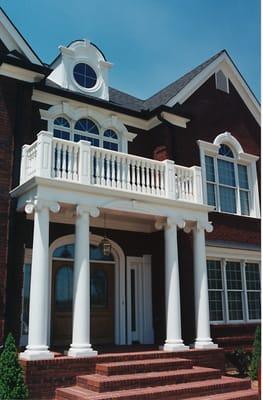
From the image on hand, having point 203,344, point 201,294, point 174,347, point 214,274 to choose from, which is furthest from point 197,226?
point 174,347

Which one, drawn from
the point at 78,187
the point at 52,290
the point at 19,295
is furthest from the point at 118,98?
the point at 19,295

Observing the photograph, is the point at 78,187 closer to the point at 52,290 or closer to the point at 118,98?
the point at 52,290

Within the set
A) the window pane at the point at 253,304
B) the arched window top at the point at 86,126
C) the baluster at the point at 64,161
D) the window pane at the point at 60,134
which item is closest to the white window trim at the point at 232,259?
the window pane at the point at 253,304

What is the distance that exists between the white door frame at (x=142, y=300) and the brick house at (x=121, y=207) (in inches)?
1.4

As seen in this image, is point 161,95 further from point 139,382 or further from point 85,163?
point 139,382

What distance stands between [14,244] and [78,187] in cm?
210

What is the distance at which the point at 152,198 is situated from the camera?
1164 centimetres

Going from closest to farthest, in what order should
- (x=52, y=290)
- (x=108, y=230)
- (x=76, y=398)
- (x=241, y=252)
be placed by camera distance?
(x=76, y=398) < (x=52, y=290) < (x=108, y=230) < (x=241, y=252)

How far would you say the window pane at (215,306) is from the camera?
45.6ft

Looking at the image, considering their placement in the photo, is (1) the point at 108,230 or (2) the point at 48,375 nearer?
(2) the point at 48,375

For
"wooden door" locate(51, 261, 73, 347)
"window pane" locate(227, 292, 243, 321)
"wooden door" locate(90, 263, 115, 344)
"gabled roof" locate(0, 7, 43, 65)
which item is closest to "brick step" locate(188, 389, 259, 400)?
"wooden door" locate(90, 263, 115, 344)

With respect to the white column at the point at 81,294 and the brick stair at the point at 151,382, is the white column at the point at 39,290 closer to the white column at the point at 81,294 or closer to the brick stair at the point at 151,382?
the white column at the point at 81,294

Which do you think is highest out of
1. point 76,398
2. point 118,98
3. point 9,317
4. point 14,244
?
point 118,98

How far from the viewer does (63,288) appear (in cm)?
1228
